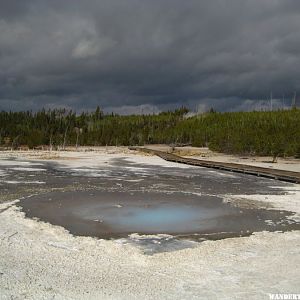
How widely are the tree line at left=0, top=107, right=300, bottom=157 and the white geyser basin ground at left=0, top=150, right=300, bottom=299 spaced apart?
39644 millimetres

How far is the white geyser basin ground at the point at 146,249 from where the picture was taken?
7586 millimetres

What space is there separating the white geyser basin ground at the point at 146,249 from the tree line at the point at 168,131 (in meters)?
39.6

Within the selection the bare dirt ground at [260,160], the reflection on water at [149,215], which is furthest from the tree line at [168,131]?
the reflection on water at [149,215]

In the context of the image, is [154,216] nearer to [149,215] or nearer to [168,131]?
[149,215]

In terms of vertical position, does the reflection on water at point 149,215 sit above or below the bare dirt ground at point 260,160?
below

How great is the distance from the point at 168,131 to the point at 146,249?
11436 centimetres

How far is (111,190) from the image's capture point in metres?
20.8

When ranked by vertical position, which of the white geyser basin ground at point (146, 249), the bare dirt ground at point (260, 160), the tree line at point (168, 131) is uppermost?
the tree line at point (168, 131)

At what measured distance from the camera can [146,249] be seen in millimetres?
10133

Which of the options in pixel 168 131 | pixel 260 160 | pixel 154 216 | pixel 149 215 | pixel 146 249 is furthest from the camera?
pixel 168 131


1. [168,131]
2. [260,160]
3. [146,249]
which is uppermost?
[168,131]

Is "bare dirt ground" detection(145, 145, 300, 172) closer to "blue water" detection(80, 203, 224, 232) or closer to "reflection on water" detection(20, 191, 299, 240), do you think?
"reflection on water" detection(20, 191, 299, 240)

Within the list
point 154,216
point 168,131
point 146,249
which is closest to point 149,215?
point 154,216

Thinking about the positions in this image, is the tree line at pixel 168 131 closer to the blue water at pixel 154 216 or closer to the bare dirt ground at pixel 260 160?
the bare dirt ground at pixel 260 160
